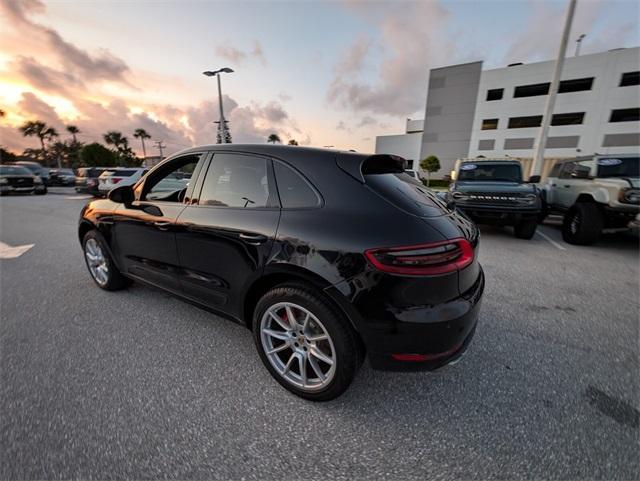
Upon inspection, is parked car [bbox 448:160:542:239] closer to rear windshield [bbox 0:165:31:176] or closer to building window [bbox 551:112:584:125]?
rear windshield [bbox 0:165:31:176]

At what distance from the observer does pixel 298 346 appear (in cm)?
192

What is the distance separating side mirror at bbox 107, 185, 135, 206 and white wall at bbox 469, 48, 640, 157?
4050 centimetres

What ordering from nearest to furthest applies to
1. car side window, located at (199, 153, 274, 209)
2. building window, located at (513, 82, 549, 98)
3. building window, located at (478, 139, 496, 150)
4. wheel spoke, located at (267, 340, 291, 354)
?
wheel spoke, located at (267, 340, 291, 354), car side window, located at (199, 153, 274, 209), building window, located at (513, 82, 549, 98), building window, located at (478, 139, 496, 150)

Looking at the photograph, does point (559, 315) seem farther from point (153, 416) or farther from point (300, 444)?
point (153, 416)

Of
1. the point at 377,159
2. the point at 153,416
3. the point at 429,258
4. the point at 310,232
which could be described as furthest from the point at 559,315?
the point at 153,416

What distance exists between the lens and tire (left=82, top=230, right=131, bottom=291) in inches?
129

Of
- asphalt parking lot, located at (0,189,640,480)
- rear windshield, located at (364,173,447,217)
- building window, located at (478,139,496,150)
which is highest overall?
building window, located at (478,139,496,150)

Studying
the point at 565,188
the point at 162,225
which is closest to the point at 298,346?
the point at 162,225

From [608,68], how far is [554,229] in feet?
119

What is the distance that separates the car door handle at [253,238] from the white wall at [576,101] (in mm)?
40454

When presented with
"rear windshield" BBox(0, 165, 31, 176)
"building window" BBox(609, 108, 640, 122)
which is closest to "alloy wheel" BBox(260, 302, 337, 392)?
"rear windshield" BBox(0, 165, 31, 176)

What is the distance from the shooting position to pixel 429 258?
1550 mm

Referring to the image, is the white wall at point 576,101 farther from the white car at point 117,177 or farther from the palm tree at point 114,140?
the palm tree at point 114,140

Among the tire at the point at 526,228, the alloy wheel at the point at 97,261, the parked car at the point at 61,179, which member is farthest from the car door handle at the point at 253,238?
the parked car at the point at 61,179
